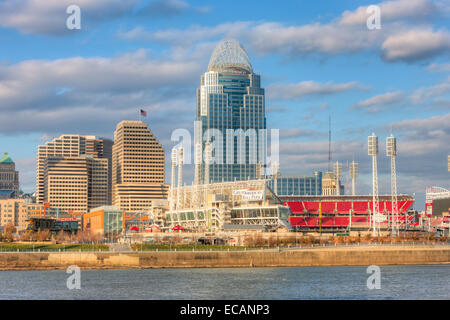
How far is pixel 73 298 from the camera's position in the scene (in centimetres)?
9481

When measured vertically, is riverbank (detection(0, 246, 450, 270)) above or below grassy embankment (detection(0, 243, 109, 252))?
below

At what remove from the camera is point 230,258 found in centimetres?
16088

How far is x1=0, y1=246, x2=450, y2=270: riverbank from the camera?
507 ft

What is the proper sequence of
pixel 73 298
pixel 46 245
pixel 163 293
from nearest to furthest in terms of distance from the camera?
pixel 73 298
pixel 163 293
pixel 46 245

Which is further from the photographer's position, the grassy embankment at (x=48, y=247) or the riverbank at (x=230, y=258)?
the grassy embankment at (x=48, y=247)

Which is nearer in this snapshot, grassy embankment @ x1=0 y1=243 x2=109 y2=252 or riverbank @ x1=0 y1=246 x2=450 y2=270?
riverbank @ x1=0 y1=246 x2=450 y2=270

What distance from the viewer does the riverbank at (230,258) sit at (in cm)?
15450

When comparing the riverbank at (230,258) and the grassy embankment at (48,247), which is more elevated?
the grassy embankment at (48,247)

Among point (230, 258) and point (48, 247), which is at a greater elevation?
point (48, 247)

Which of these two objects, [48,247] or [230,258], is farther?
[48,247]
